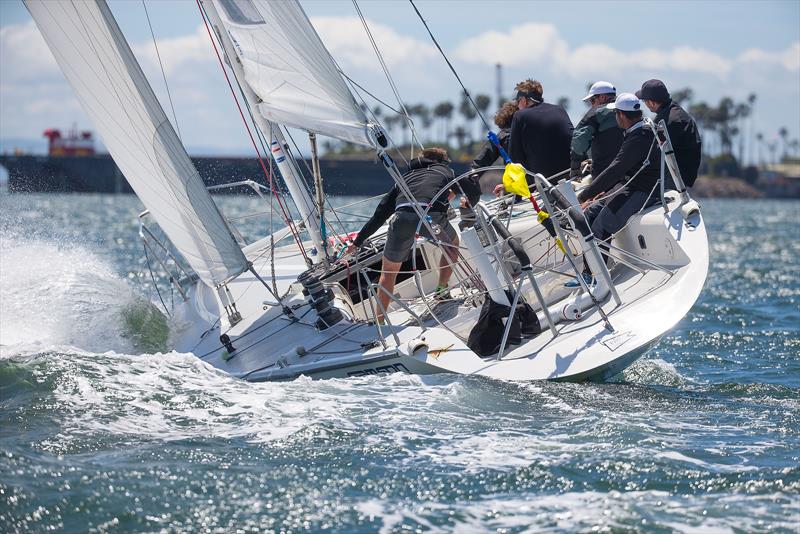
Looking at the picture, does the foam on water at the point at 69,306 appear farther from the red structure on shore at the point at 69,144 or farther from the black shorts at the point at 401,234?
the red structure on shore at the point at 69,144

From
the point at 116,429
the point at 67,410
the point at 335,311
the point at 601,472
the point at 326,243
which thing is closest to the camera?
the point at 601,472

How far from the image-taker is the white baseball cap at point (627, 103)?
7.20 metres

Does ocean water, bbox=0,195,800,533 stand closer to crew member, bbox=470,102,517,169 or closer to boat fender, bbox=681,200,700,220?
boat fender, bbox=681,200,700,220

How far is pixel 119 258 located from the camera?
65.3 ft

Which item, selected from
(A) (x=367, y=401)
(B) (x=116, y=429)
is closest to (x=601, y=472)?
(A) (x=367, y=401)

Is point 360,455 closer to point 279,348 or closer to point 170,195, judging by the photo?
point 279,348

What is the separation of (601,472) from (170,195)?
4.05 meters

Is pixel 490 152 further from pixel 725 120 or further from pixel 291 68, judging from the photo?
pixel 725 120

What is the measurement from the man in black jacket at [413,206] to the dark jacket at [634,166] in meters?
0.90

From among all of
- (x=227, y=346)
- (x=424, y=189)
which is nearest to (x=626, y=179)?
(x=424, y=189)

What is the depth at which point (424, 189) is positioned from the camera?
704cm

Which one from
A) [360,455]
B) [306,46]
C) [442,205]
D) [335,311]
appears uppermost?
[306,46]

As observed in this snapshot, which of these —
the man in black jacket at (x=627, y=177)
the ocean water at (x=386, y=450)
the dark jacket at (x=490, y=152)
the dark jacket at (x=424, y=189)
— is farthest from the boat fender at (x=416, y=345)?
the dark jacket at (x=490, y=152)

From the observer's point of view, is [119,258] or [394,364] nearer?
[394,364]
